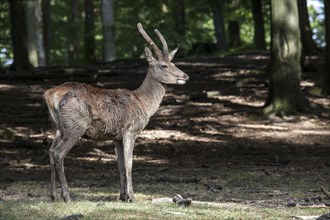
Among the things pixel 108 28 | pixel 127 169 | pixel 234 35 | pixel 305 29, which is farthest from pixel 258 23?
pixel 127 169

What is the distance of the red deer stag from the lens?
8906 millimetres

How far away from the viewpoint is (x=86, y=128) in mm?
9000

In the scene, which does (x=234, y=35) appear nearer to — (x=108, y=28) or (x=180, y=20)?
(x=180, y=20)

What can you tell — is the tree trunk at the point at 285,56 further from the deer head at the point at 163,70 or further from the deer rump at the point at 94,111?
the deer rump at the point at 94,111

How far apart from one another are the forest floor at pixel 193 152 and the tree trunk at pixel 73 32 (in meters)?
14.4

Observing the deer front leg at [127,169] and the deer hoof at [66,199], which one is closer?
the deer hoof at [66,199]

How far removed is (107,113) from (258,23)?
24.0m

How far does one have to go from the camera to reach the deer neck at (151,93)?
9789mm

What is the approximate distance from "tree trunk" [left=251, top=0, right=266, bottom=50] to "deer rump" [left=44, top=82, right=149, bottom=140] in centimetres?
2287

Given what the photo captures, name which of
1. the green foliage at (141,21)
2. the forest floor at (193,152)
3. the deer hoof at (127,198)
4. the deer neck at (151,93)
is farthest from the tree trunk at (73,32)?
the deer hoof at (127,198)

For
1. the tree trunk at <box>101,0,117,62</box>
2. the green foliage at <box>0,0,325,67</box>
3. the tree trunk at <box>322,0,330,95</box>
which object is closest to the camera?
the tree trunk at <box>322,0,330,95</box>

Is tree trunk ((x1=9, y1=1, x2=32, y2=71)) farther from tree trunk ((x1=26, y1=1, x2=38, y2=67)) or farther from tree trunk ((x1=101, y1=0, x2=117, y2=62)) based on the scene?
tree trunk ((x1=26, y1=1, x2=38, y2=67))

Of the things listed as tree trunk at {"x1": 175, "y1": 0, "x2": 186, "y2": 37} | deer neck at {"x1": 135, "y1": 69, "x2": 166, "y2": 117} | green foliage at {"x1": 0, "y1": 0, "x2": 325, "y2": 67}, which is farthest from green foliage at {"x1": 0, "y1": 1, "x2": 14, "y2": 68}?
deer neck at {"x1": 135, "y1": 69, "x2": 166, "y2": 117}

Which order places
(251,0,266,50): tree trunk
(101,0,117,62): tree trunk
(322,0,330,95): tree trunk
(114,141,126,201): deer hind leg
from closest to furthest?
(114,141,126,201): deer hind leg, (322,0,330,95): tree trunk, (101,0,117,62): tree trunk, (251,0,266,50): tree trunk
